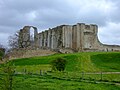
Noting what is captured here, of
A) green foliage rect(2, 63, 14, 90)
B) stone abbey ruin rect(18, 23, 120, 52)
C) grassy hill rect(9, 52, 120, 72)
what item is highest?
stone abbey ruin rect(18, 23, 120, 52)

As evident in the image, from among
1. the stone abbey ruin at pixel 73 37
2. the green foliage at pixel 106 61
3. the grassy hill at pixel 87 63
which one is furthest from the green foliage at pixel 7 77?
the stone abbey ruin at pixel 73 37

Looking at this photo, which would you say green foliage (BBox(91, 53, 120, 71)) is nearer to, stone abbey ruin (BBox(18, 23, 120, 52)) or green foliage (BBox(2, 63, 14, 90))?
stone abbey ruin (BBox(18, 23, 120, 52))

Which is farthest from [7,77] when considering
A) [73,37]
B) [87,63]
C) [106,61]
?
[73,37]

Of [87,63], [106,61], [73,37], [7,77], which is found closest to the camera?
[7,77]

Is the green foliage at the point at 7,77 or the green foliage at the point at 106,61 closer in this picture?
the green foliage at the point at 7,77

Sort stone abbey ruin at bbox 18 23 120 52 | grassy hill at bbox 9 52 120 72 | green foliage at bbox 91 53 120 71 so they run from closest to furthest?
grassy hill at bbox 9 52 120 72, green foliage at bbox 91 53 120 71, stone abbey ruin at bbox 18 23 120 52

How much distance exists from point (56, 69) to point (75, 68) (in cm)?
1008

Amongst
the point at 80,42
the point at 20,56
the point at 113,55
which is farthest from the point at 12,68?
the point at 80,42

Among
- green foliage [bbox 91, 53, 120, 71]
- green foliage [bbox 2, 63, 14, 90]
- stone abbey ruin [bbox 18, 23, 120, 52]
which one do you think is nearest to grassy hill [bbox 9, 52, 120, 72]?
green foliage [bbox 91, 53, 120, 71]

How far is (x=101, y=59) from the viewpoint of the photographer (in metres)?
68.5

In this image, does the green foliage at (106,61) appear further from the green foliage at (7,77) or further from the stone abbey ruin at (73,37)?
the green foliage at (7,77)

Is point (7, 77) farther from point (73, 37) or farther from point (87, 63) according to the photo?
point (73, 37)

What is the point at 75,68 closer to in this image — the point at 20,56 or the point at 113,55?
the point at 113,55

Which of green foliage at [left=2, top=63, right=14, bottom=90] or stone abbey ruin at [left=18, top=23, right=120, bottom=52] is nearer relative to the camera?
green foliage at [left=2, top=63, right=14, bottom=90]
